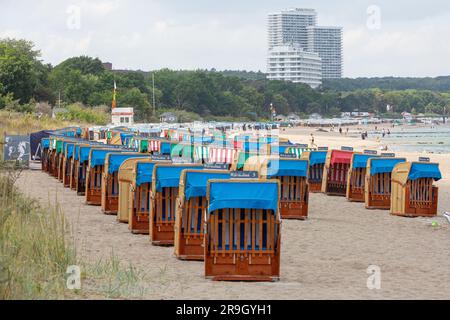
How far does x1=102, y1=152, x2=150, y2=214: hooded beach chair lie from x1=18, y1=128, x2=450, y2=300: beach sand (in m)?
0.36

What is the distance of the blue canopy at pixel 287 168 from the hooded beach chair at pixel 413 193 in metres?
2.50

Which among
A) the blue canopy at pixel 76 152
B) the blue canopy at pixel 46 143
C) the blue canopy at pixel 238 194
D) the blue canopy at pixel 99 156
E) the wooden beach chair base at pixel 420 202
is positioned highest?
the blue canopy at pixel 238 194

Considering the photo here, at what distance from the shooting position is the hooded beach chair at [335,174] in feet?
81.9

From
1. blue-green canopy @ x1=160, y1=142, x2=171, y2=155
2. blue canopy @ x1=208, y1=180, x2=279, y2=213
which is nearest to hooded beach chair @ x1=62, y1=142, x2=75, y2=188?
blue-green canopy @ x1=160, y1=142, x2=171, y2=155

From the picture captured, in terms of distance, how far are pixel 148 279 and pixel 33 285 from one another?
92.0 inches

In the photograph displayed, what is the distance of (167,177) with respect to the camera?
565 inches

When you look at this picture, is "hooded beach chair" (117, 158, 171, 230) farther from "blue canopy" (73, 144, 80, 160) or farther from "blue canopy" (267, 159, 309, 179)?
"blue canopy" (73, 144, 80, 160)

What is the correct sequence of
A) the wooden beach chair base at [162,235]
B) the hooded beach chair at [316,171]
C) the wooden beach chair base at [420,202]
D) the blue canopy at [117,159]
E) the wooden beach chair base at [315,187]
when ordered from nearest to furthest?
the wooden beach chair base at [162,235] → the blue canopy at [117,159] → the wooden beach chair base at [420,202] → the hooded beach chair at [316,171] → the wooden beach chair base at [315,187]

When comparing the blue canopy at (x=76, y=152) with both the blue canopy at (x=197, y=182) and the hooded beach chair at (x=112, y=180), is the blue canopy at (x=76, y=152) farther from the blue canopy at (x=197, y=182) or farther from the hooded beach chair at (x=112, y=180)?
the blue canopy at (x=197, y=182)

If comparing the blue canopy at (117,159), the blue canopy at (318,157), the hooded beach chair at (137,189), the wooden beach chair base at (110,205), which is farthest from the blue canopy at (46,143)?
the hooded beach chair at (137,189)

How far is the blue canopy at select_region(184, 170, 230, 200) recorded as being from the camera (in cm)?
1287

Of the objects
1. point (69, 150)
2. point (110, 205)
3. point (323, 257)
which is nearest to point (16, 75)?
point (69, 150)

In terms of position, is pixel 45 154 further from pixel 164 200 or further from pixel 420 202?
pixel 164 200
